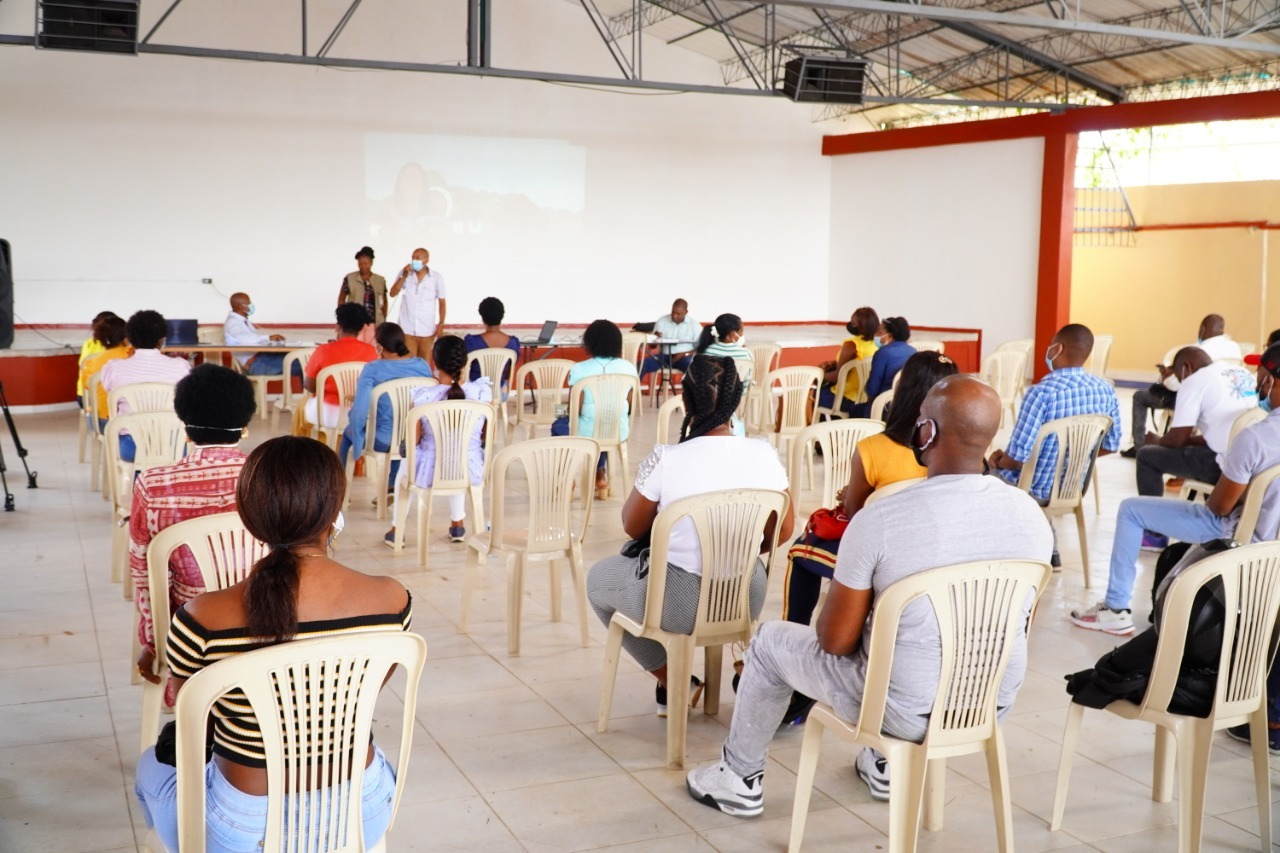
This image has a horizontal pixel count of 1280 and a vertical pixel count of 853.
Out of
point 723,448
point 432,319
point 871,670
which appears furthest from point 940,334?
point 871,670

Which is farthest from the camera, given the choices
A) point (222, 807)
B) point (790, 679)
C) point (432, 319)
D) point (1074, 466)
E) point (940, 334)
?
point (940, 334)

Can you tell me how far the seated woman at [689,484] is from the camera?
3.19 meters

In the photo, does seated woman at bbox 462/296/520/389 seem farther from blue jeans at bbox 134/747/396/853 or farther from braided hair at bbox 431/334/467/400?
blue jeans at bbox 134/747/396/853

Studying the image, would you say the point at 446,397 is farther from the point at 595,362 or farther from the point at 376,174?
the point at 376,174

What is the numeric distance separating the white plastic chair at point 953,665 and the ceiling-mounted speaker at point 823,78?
29.9 ft

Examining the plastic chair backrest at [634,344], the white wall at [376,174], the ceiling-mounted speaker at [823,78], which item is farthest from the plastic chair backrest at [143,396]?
the ceiling-mounted speaker at [823,78]

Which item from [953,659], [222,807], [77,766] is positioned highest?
[953,659]

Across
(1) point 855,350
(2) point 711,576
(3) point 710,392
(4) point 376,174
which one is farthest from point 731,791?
(4) point 376,174

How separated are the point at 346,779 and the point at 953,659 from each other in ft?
4.03

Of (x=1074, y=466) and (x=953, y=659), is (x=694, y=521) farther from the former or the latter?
(x=1074, y=466)

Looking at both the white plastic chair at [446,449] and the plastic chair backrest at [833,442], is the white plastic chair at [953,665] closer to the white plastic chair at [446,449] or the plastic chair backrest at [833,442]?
the plastic chair backrest at [833,442]

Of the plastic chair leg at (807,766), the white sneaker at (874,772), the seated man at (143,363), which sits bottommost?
the white sneaker at (874,772)

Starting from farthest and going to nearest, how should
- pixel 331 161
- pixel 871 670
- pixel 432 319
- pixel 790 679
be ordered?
pixel 331 161
pixel 432 319
pixel 790 679
pixel 871 670

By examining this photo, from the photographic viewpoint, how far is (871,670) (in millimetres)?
2383
